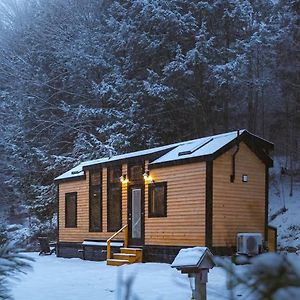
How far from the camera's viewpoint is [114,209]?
1434 cm

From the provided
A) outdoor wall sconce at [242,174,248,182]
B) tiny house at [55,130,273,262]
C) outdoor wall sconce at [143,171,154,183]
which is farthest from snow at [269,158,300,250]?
outdoor wall sconce at [143,171,154,183]

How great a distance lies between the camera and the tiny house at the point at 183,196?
37.4ft

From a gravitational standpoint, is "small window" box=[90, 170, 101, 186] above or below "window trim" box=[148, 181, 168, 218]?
above

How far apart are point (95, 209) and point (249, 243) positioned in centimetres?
541

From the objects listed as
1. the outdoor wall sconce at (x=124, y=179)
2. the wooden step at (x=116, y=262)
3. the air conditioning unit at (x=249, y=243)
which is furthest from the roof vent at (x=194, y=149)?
the wooden step at (x=116, y=262)

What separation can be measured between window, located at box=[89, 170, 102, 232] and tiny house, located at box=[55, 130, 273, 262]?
0.03m

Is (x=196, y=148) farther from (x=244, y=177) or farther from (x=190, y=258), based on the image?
(x=190, y=258)

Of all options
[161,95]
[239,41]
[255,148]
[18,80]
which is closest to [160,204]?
[255,148]

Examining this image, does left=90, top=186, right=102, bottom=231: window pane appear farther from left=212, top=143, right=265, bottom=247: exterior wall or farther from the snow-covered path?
left=212, top=143, right=265, bottom=247: exterior wall

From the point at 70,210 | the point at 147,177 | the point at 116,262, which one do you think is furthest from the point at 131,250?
the point at 70,210

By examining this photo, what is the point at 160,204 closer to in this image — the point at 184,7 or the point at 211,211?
the point at 211,211

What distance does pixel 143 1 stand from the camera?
2097 centimetres

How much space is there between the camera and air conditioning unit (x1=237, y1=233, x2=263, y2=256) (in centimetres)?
1094

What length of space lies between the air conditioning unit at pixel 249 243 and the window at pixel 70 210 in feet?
20.8
